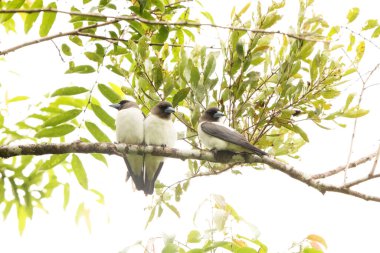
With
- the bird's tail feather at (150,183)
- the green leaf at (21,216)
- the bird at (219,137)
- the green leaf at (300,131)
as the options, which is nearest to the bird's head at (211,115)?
the bird at (219,137)

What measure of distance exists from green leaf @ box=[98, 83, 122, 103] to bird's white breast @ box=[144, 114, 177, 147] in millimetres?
876

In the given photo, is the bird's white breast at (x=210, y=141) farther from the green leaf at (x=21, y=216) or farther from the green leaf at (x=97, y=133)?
the green leaf at (x=21, y=216)

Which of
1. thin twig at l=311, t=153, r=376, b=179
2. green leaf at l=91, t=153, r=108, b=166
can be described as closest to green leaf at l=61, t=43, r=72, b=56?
green leaf at l=91, t=153, r=108, b=166

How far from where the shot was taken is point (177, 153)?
12.1 ft

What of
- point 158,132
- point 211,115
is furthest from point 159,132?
point 211,115

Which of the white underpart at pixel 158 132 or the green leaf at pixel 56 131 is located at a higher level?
the white underpart at pixel 158 132

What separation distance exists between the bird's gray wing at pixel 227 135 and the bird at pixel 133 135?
0.72 meters

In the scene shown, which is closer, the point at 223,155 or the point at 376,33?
the point at 376,33

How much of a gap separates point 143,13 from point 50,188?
1.57 metres

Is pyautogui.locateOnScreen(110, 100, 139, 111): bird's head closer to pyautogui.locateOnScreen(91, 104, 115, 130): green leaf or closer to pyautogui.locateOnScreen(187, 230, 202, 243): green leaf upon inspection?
pyautogui.locateOnScreen(91, 104, 115, 130): green leaf

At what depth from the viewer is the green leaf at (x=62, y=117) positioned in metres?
3.48

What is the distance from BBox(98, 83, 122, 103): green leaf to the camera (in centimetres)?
371

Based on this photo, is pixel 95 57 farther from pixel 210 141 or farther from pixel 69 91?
pixel 210 141

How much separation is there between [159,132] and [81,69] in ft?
3.96
